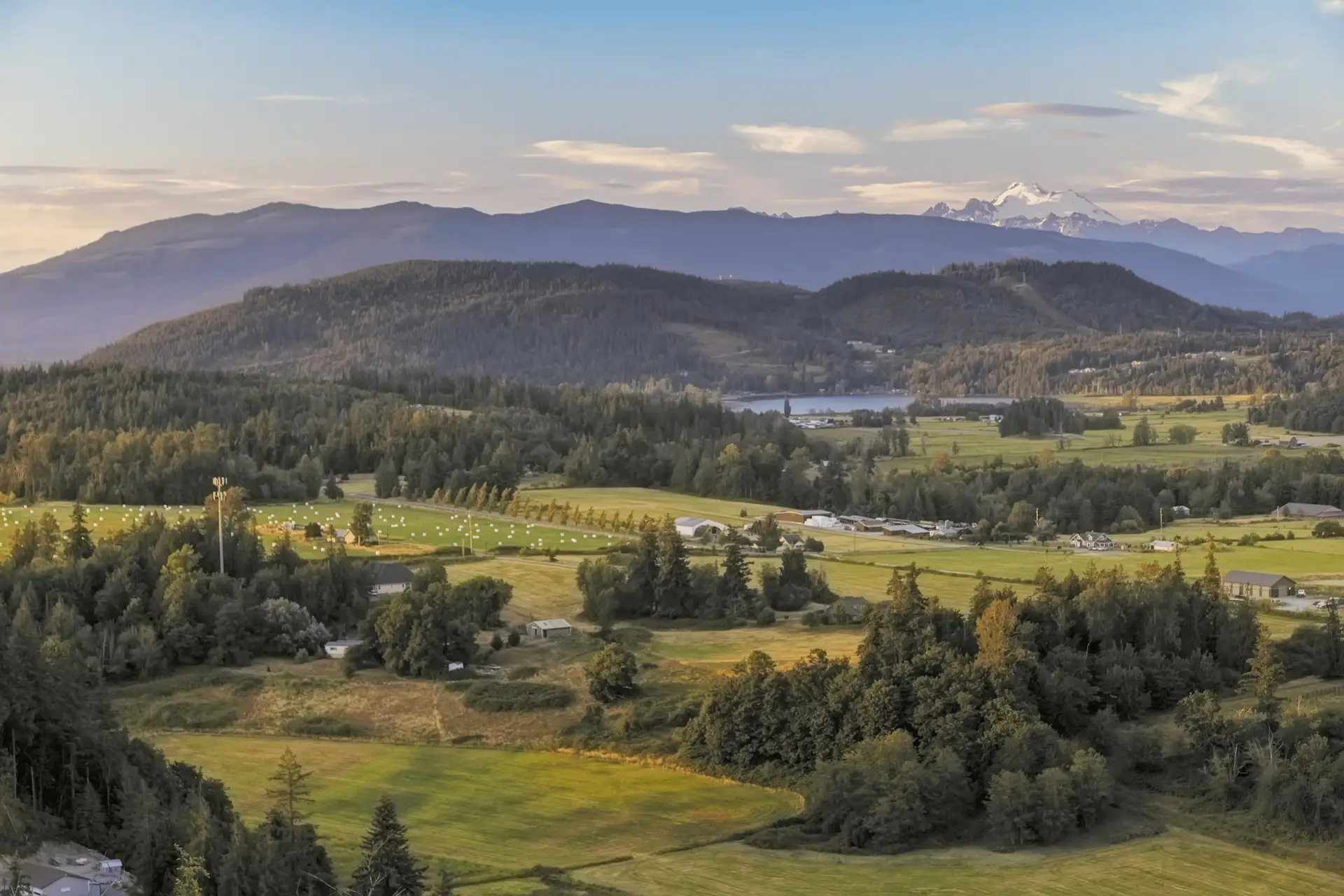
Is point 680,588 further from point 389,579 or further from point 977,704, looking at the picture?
point 977,704

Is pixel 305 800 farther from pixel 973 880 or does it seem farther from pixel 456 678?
pixel 973 880

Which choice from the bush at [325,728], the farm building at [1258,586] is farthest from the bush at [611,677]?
the farm building at [1258,586]

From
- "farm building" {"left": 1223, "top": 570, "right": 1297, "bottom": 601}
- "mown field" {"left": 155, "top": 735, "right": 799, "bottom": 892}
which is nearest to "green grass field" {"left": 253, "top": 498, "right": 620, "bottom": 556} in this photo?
"mown field" {"left": 155, "top": 735, "right": 799, "bottom": 892}

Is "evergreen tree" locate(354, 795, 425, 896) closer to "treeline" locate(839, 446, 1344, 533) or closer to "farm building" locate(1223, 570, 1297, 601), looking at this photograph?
"farm building" locate(1223, 570, 1297, 601)

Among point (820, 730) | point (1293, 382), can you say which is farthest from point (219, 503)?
point (1293, 382)

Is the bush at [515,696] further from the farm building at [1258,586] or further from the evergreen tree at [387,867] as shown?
the farm building at [1258,586]

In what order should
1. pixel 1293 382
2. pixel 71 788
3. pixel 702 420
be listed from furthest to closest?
pixel 1293 382
pixel 702 420
pixel 71 788
